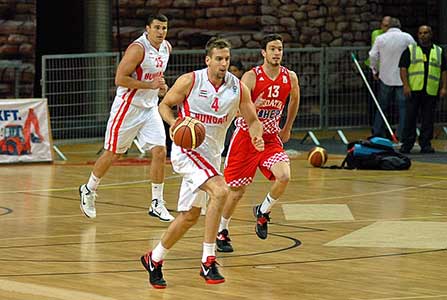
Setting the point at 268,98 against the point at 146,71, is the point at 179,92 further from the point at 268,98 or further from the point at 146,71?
the point at 146,71

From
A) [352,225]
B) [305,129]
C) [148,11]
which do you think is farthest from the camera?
[148,11]

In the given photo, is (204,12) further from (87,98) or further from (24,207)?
(24,207)

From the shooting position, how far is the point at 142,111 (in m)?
15.6

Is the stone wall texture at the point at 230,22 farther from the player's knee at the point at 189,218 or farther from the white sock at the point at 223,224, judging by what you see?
the player's knee at the point at 189,218

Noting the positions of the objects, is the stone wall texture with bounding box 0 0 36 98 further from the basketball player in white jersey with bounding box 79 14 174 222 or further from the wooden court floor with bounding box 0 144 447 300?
the basketball player in white jersey with bounding box 79 14 174 222

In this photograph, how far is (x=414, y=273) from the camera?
11617mm

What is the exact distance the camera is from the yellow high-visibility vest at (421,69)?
22.6m

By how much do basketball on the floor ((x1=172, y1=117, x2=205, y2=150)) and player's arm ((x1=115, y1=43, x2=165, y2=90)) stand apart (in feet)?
13.5

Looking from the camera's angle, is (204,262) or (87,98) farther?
(87,98)

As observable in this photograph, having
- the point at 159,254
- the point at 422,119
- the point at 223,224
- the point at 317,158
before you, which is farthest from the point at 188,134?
the point at 422,119

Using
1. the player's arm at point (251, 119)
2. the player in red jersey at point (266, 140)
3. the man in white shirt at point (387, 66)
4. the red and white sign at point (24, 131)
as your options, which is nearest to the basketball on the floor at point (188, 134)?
the player's arm at point (251, 119)

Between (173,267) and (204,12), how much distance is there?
16.3 meters

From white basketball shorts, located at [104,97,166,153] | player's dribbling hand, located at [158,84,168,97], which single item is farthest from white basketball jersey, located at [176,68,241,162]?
white basketball shorts, located at [104,97,166,153]

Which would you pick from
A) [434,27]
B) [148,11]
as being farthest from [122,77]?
[434,27]
